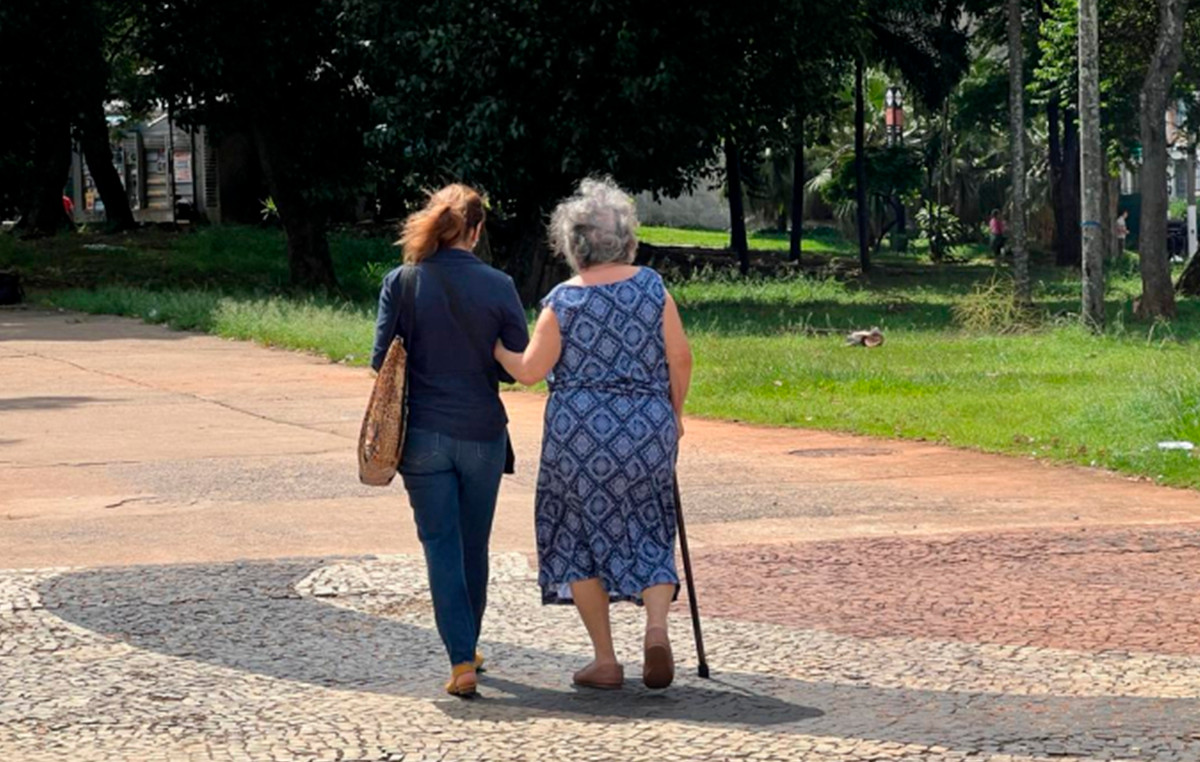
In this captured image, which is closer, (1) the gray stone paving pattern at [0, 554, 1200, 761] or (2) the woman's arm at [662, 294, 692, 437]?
(1) the gray stone paving pattern at [0, 554, 1200, 761]

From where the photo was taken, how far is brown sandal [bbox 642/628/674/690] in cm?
639

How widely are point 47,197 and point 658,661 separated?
123ft

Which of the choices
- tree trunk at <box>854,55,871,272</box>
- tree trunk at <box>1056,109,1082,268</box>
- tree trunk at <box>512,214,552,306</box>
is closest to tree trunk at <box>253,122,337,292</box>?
tree trunk at <box>512,214,552,306</box>

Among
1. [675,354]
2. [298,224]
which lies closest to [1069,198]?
[298,224]

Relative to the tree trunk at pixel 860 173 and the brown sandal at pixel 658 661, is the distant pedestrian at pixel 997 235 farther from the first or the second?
the brown sandal at pixel 658 661

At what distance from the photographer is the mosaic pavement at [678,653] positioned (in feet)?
19.3

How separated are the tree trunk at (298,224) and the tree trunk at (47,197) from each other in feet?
23.2

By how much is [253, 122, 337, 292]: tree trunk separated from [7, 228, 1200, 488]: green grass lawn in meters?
0.79

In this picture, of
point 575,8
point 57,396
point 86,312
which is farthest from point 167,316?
point 57,396

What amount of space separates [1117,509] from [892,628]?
3.53 metres

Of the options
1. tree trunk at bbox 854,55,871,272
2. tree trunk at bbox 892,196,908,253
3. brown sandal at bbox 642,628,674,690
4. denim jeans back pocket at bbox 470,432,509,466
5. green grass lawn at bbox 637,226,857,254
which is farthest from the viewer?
tree trunk at bbox 892,196,908,253

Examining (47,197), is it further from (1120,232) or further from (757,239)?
(1120,232)

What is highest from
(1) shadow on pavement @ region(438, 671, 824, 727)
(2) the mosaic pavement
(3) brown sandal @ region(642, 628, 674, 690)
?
(3) brown sandal @ region(642, 628, 674, 690)

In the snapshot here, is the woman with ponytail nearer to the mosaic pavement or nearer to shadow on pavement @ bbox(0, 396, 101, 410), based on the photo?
the mosaic pavement
